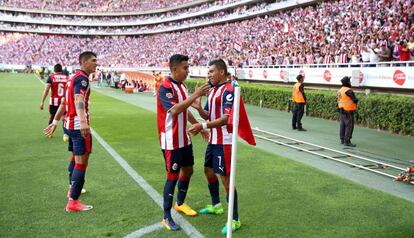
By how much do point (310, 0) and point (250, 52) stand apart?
8.08m

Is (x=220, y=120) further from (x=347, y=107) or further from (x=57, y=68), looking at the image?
(x=347, y=107)

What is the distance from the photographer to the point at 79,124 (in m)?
5.42

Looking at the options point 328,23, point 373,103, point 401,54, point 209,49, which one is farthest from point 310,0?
point 373,103

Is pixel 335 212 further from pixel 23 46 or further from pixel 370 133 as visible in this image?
pixel 23 46

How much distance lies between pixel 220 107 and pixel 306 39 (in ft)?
84.9

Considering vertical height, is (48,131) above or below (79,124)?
below

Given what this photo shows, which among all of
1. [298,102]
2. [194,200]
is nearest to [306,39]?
[298,102]

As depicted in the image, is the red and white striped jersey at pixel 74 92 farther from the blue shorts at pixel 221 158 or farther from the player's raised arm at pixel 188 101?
the blue shorts at pixel 221 158

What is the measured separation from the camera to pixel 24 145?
32.3 feet

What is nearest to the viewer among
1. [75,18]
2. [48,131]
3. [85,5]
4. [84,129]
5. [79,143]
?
[84,129]

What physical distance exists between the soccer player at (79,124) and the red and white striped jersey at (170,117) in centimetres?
119

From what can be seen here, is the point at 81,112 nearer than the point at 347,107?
Yes

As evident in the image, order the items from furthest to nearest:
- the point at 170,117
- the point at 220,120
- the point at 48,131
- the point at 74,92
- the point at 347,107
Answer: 1. the point at 347,107
2. the point at 48,131
3. the point at 74,92
4. the point at 170,117
5. the point at 220,120

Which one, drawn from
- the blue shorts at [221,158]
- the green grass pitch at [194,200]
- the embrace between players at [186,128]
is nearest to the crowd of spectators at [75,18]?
the green grass pitch at [194,200]
